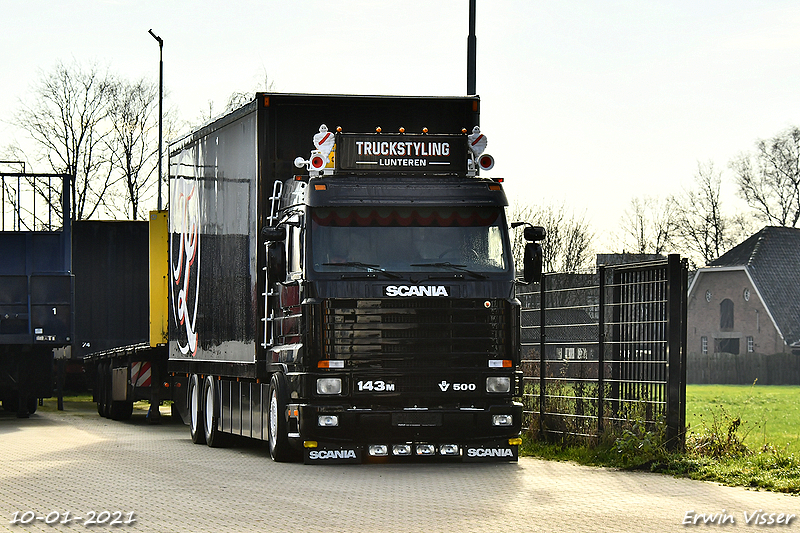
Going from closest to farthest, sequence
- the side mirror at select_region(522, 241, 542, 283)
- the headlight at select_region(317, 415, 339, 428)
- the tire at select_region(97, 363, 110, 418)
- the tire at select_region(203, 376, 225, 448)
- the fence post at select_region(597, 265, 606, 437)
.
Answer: the headlight at select_region(317, 415, 339, 428) → the side mirror at select_region(522, 241, 542, 283) → the fence post at select_region(597, 265, 606, 437) → the tire at select_region(203, 376, 225, 448) → the tire at select_region(97, 363, 110, 418)

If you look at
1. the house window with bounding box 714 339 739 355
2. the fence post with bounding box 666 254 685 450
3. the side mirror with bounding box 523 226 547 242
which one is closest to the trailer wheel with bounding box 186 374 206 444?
the side mirror with bounding box 523 226 547 242

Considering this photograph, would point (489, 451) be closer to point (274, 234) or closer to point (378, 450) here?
point (378, 450)

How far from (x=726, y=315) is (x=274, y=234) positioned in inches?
2684

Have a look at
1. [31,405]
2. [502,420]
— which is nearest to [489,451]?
[502,420]

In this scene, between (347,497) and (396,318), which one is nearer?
(347,497)

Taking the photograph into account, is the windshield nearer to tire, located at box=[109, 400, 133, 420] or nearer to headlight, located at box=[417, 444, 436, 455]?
headlight, located at box=[417, 444, 436, 455]

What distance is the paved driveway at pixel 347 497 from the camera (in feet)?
32.3

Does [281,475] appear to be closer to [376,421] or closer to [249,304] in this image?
[376,421]

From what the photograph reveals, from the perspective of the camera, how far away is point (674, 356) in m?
14.1

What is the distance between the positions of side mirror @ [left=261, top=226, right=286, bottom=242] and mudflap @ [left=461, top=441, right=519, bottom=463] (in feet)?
9.98

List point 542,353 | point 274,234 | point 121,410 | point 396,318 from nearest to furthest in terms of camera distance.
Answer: point 396,318 → point 274,234 → point 542,353 → point 121,410

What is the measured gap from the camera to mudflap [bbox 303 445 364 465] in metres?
14.1

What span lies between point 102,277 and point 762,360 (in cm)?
4330

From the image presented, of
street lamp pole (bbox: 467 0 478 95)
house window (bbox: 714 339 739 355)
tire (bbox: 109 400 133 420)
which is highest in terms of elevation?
street lamp pole (bbox: 467 0 478 95)
